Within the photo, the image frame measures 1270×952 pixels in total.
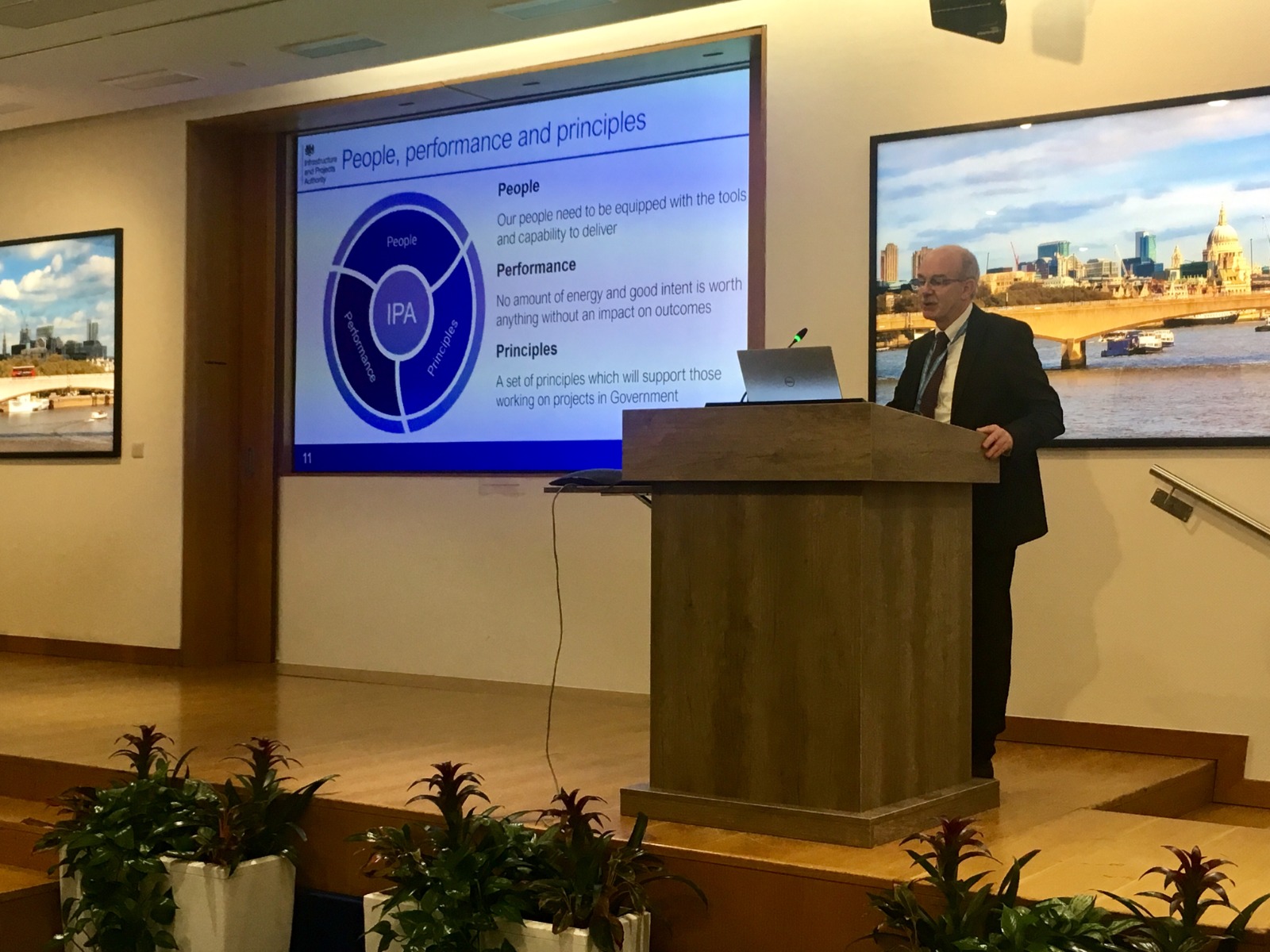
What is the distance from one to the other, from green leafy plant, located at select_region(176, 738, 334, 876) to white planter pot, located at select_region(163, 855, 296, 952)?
33mm

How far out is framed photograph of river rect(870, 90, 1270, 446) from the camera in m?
4.50

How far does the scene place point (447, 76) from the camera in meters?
6.16

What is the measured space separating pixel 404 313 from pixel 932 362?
330 centimetres

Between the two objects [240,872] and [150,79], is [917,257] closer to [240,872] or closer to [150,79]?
[240,872]

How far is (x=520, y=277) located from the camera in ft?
20.5

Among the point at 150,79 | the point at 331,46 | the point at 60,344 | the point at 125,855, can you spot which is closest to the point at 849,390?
the point at 331,46

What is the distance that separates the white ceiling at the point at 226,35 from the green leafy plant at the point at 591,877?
3.26 meters

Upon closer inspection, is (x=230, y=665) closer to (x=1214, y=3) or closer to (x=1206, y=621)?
(x=1206, y=621)

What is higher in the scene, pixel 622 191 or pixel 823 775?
pixel 622 191

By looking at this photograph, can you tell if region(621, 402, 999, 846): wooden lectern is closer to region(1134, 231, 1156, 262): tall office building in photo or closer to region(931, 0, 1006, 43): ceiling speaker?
region(1134, 231, 1156, 262): tall office building in photo

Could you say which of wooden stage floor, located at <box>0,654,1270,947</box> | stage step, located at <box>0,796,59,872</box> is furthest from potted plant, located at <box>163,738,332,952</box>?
stage step, located at <box>0,796,59,872</box>

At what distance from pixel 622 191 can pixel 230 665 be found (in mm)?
2968

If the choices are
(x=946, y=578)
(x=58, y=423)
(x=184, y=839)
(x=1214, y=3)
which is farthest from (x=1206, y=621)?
(x=58, y=423)

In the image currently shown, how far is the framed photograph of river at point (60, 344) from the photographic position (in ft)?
24.0
